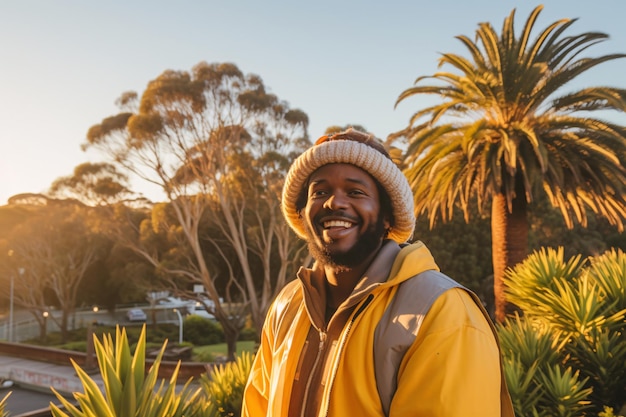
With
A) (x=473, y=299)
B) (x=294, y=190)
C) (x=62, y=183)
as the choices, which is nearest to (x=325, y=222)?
(x=294, y=190)

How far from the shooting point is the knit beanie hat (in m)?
1.96

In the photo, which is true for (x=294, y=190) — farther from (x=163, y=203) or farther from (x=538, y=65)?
(x=163, y=203)

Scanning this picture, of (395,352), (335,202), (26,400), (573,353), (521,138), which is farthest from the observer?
(26,400)

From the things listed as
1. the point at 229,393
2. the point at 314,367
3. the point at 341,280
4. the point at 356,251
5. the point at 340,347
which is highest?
Result: the point at 356,251

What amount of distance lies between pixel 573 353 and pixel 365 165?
164 inches

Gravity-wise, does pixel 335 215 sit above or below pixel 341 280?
above

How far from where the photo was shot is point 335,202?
6.32 feet

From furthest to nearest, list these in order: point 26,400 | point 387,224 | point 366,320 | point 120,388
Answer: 1. point 26,400
2. point 120,388
3. point 387,224
4. point 366,320

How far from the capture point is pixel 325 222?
6.48 feet

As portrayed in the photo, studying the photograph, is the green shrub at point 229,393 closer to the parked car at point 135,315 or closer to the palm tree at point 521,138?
the palm tree at point 521,138

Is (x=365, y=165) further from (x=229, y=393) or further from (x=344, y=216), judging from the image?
(x=229, y=393)

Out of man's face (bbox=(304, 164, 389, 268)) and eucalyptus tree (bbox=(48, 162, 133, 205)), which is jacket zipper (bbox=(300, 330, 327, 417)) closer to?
man's face (bbox=(304, 164, 389, 268))

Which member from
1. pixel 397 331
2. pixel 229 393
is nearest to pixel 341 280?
pixel 397 331

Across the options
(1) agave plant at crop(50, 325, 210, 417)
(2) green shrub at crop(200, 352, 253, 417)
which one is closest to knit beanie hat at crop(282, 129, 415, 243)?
(1) agave plant at crop(50, 325, 210, 417)
